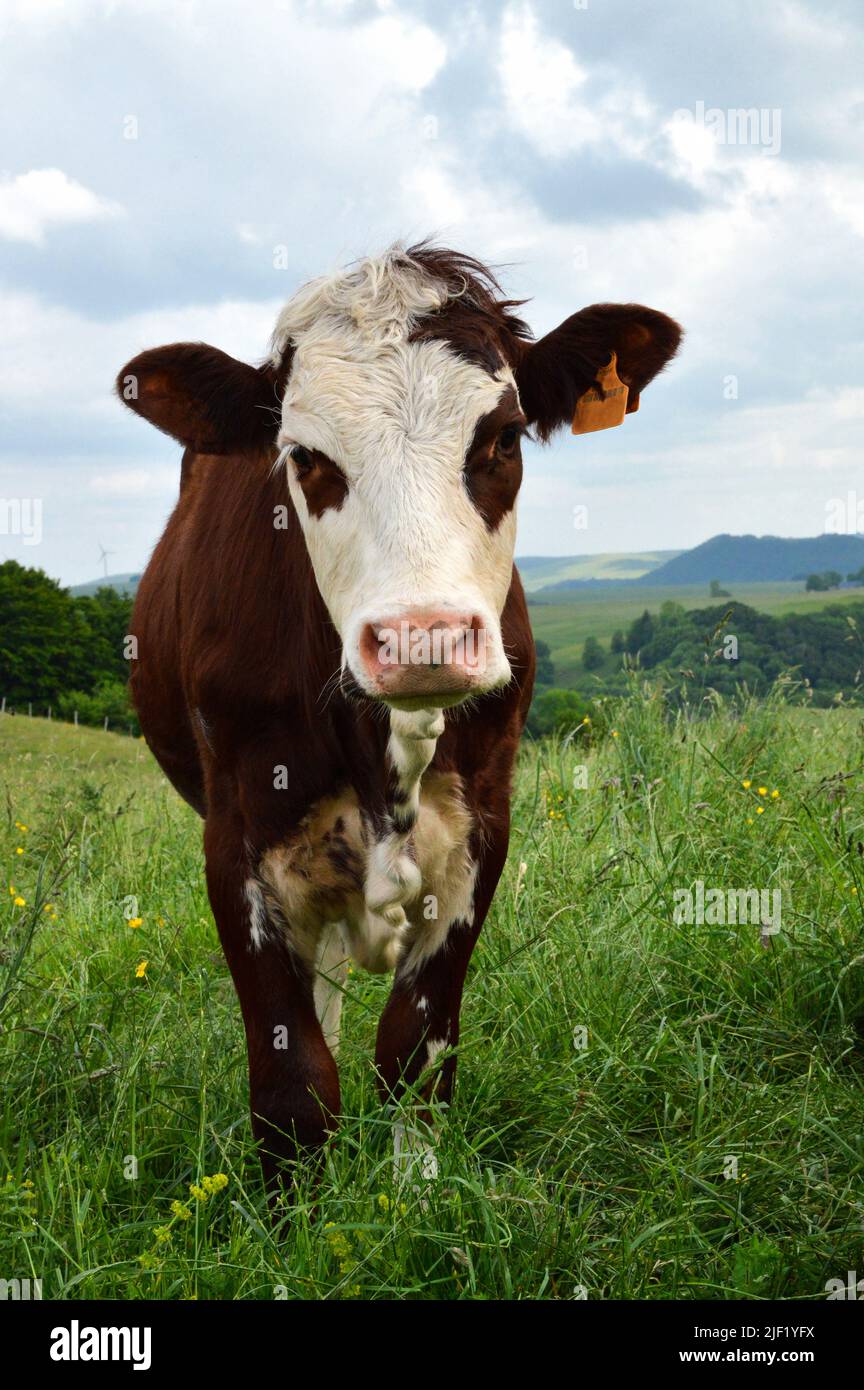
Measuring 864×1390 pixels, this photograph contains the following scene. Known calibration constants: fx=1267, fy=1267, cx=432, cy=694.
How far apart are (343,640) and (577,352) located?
4.21 ft

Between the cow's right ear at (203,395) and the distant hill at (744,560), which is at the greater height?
the distant hill at (744,560)

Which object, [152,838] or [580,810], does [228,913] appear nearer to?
[580,810]

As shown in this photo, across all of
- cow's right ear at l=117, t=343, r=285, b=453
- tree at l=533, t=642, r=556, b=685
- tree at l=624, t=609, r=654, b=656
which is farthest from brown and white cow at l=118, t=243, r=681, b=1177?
tree at l=624, t=609, r=654, b=656

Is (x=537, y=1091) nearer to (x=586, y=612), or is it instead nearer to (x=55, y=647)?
(x=55, y=647)

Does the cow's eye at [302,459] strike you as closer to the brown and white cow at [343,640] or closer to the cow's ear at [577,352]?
the brown and white cow at [343,640]

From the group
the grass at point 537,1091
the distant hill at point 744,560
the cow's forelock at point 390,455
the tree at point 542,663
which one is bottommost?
the grass at point 537,1091

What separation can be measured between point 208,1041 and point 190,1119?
0.37 meters

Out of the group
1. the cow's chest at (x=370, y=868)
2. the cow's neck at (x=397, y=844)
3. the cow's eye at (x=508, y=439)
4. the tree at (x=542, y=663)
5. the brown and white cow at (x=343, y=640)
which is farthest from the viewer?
the tree at (x=542, y=663)

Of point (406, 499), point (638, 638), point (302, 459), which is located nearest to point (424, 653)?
point (406, 499)

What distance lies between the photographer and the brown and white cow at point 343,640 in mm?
3033

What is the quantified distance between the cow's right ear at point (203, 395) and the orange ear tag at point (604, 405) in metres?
0.93

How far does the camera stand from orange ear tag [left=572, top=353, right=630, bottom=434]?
12.4 feet

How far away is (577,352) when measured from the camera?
368 centimetres

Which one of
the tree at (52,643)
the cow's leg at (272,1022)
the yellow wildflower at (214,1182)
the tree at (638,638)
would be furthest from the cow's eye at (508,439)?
the tree at (52,643)
